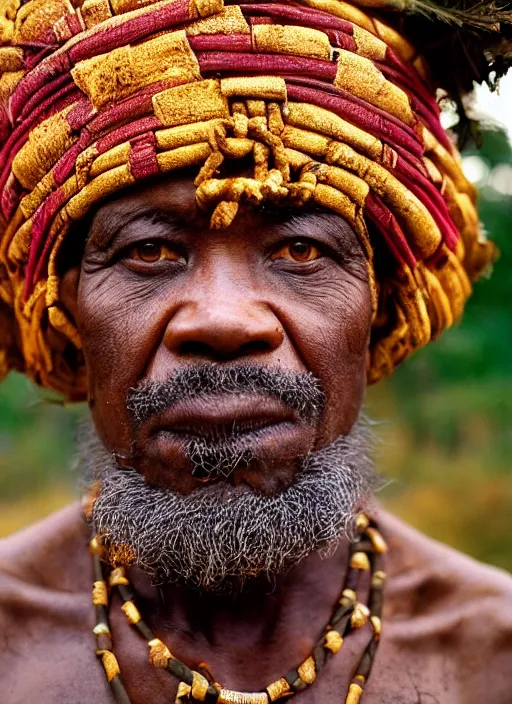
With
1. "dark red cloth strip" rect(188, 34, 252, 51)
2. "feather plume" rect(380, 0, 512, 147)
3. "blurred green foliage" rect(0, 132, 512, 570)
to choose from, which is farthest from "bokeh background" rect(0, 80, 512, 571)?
"dark red cloth strip" rect(188, 34, 252, 51)

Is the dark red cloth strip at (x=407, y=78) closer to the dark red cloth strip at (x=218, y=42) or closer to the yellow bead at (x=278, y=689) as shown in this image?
the dark red cloth strip at (x=218, y=42)

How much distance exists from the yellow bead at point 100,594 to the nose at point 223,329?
0.84 metres

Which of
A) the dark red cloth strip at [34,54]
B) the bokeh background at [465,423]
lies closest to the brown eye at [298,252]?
the dark red cloth strip at [34,54]

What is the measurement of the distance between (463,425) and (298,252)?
6931mm

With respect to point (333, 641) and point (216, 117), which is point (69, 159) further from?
point (333, 641)

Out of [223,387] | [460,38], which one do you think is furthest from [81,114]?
[460,38]

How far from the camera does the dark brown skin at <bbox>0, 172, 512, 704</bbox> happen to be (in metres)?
2.55

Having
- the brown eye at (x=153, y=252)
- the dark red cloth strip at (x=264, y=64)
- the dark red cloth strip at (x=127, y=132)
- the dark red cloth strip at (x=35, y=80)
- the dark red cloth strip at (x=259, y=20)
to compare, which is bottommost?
the brown eye at (x=153, y=252)

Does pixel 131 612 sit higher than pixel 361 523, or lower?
lower

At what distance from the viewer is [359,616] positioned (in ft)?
9.37

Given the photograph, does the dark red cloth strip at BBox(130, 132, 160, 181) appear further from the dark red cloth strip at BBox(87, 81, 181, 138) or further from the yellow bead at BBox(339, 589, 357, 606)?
the yellow bead at BBox(339, 589, 357, 606)

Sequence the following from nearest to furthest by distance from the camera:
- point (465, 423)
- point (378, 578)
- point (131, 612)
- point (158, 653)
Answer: point (158, 653) → point (131, 612) → point (378, 578) → point (465, 423)

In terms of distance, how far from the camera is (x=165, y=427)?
256cm

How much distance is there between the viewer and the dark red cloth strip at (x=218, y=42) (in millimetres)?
2568
